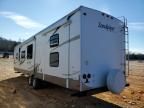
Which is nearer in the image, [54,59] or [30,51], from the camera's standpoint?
[54,59]

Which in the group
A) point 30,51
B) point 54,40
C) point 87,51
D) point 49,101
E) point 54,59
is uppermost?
point 54,40

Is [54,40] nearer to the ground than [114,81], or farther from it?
farther from it

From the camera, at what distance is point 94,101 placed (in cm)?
738

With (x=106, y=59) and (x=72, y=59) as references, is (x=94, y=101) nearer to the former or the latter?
(x=106, y=59)

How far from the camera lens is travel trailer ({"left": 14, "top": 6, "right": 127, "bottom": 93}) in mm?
5742

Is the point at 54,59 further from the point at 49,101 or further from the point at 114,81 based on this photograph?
the point at 114,81

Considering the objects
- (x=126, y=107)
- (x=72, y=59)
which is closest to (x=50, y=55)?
(x=72, y=59)

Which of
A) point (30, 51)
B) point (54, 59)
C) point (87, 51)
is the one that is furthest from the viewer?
point (30, 51)

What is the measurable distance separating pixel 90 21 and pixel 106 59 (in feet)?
5.09

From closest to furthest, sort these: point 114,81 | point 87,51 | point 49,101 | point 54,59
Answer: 1. point 87,51
2. point 114,81
3. point 54,59
4. point 49,101

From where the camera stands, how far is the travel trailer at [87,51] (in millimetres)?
5742

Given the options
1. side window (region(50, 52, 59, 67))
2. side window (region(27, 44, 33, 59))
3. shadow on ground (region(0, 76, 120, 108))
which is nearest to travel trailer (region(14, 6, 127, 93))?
side window (region(50, 52, 59, 67))

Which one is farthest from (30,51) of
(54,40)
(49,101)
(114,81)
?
(114,81)

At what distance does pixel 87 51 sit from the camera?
584 cm
